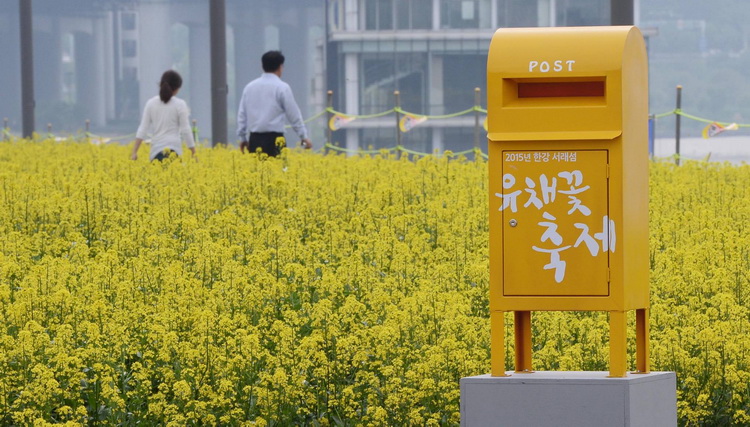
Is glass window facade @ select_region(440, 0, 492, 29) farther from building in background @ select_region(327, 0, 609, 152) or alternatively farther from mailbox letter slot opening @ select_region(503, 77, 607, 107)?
mailbox letter slot opening @ select_region(503, 77, 607, 107)

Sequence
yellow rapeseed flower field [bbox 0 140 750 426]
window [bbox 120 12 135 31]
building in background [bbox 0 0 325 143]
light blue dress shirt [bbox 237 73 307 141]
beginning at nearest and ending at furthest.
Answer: yellow rapeseed flower field [bbox 0 140 750 426], light blue dress shirt [bbox 237 73 307 141], building in background [bbox 0 0 325 143], window [bbox 120 12 135 31]

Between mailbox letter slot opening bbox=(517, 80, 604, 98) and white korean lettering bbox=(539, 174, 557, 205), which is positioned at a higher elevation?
mailbox letter slot opening bbox=(517, 80, 604, 98)

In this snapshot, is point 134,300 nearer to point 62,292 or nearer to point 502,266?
point 62,292

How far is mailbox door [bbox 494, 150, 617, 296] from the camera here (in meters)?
4.42

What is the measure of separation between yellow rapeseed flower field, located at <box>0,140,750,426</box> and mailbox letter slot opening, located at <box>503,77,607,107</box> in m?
1.19

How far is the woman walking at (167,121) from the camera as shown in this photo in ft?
37.8

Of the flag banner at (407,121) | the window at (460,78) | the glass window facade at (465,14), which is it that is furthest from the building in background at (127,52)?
the flag banner at (407,121)

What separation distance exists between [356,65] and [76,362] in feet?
217

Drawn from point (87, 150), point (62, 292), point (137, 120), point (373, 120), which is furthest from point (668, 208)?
point (137, 120)

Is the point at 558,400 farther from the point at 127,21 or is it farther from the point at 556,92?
the point at 127,21

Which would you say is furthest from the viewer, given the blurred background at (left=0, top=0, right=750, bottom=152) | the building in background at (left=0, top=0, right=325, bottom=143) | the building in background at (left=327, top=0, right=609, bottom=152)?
the building in background at (left=0, top=0, right=325, bottom=143)

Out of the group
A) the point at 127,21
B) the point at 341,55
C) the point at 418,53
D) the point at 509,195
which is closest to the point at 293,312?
the point at 509,195

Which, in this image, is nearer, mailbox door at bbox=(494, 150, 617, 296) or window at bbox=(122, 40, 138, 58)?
mailbox door at bbox=(494, 150, 617, 296)

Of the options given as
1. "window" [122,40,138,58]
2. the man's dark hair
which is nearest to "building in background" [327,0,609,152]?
"window" [122,40,138,58]
